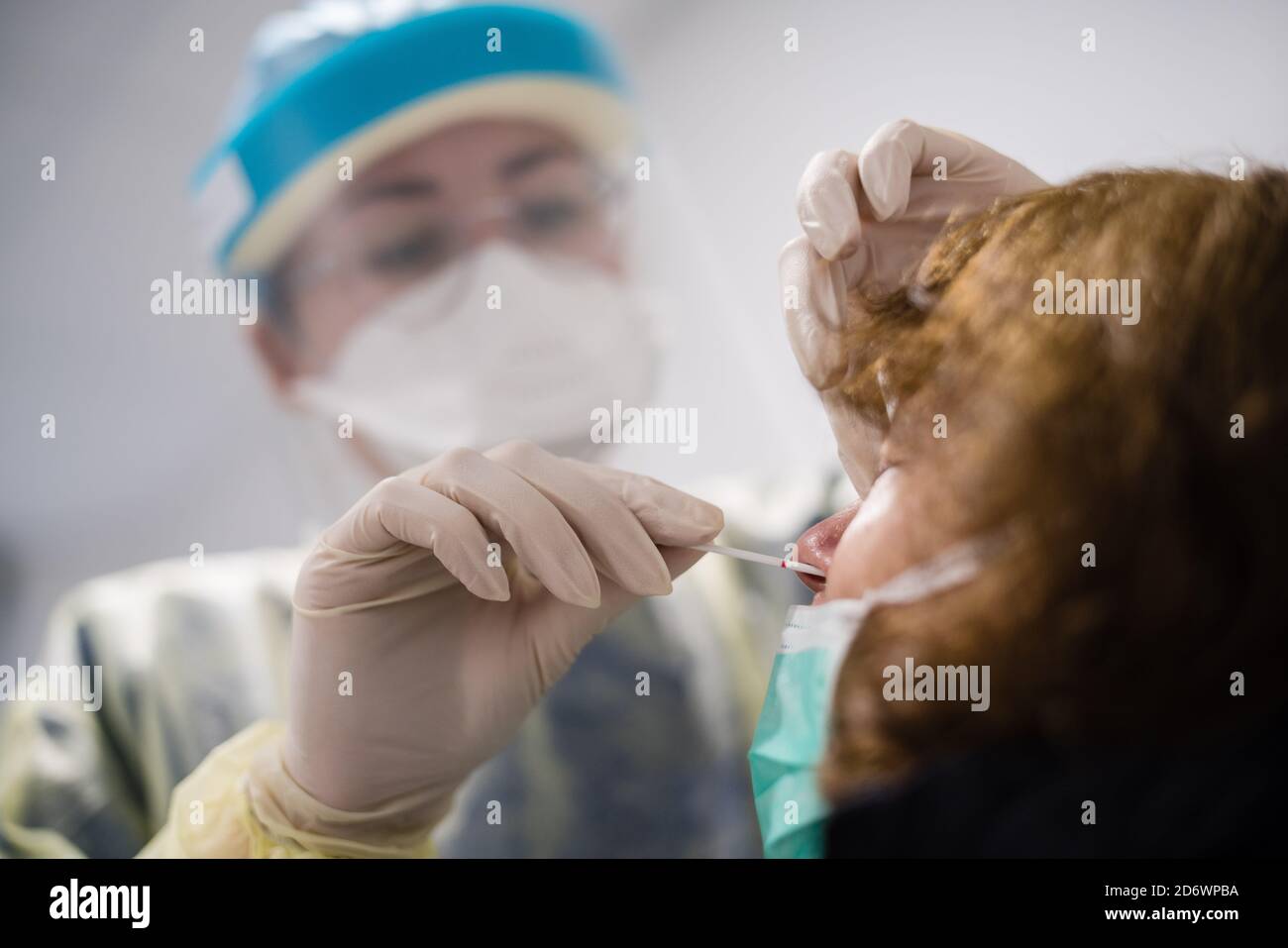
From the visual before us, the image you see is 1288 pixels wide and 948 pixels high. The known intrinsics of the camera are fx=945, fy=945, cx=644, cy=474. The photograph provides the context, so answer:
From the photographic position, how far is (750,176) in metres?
1.98

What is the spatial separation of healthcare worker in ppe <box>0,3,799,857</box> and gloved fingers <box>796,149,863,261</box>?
0.80 metres

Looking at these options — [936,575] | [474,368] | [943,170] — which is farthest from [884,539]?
[474,368]

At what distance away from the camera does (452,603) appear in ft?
2.95

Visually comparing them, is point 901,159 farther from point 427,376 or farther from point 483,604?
point 427,376

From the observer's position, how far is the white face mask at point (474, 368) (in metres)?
1.65

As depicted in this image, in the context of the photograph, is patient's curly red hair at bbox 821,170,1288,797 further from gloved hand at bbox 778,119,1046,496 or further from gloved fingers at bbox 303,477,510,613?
gloved fingers at bbox 303,477,510,613

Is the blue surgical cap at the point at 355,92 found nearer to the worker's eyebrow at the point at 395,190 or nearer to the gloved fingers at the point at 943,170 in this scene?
the worker's eyebrow at the point at 395,190

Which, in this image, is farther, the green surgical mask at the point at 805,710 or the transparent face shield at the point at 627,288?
the transparent face shield at the point at 627,288

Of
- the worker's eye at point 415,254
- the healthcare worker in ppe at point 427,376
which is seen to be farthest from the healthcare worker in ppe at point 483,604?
the worker's eye at point 415,254

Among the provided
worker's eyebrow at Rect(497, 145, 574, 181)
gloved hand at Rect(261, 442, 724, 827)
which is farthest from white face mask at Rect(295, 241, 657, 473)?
gloved hand at Rect(261, 442, 724, 827)

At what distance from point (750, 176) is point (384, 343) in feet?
2.78

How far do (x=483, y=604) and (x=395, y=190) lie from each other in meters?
1.00
